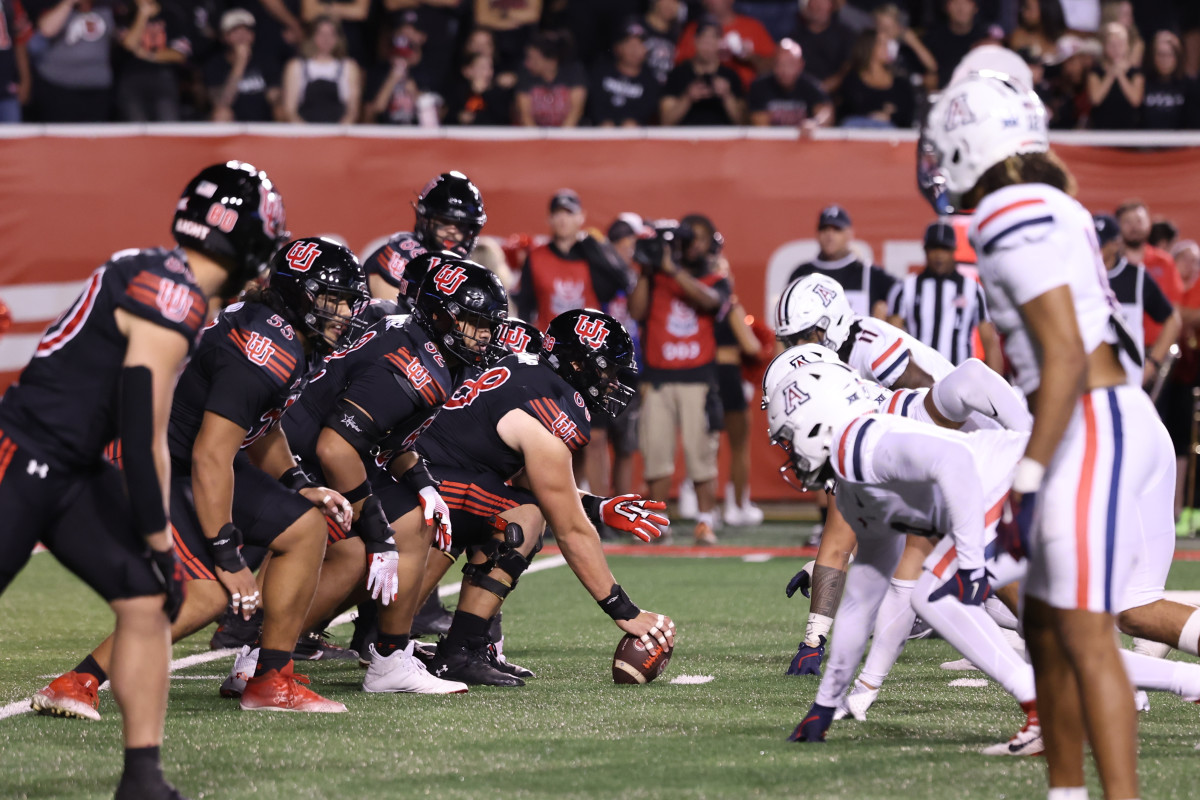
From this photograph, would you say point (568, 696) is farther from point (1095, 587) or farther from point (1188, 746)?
point (1095, 587)

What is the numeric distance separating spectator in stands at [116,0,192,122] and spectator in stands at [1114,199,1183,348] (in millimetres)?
7483

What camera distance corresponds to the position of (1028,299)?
347cm

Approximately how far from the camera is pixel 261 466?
567cm

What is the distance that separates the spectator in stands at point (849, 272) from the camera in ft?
33.8

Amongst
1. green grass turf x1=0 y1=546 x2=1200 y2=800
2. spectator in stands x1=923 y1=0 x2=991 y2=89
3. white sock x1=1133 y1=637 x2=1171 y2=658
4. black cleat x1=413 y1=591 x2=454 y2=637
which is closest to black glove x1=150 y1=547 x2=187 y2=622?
green grass turf x1=0 y1=546 x2=1200 y2=800

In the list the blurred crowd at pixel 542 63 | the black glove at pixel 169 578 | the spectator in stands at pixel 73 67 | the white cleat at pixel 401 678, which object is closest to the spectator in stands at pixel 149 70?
the blurred crowd at pixel 542 63

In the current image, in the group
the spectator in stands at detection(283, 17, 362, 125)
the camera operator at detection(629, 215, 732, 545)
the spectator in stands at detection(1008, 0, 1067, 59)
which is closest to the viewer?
the camera operator at detection(629, 215, 732, 545)

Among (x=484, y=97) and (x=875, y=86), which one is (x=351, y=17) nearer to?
(x=484, y=97)

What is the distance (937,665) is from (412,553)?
7.38ft

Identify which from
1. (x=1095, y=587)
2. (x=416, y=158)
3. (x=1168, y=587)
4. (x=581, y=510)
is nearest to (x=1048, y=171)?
(x=1095, y=587)

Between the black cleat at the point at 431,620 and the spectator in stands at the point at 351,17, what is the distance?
25.1ft

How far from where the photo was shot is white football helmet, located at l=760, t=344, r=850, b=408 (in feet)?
15.3

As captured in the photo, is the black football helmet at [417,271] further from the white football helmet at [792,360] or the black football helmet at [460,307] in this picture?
the white football helmet at [792,360]

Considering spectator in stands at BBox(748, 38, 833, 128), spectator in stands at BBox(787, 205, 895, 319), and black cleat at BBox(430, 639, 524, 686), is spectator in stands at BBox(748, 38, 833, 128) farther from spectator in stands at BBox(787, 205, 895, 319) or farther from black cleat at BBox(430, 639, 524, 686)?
black cleat at BBox(430, 639, 524, 686)
